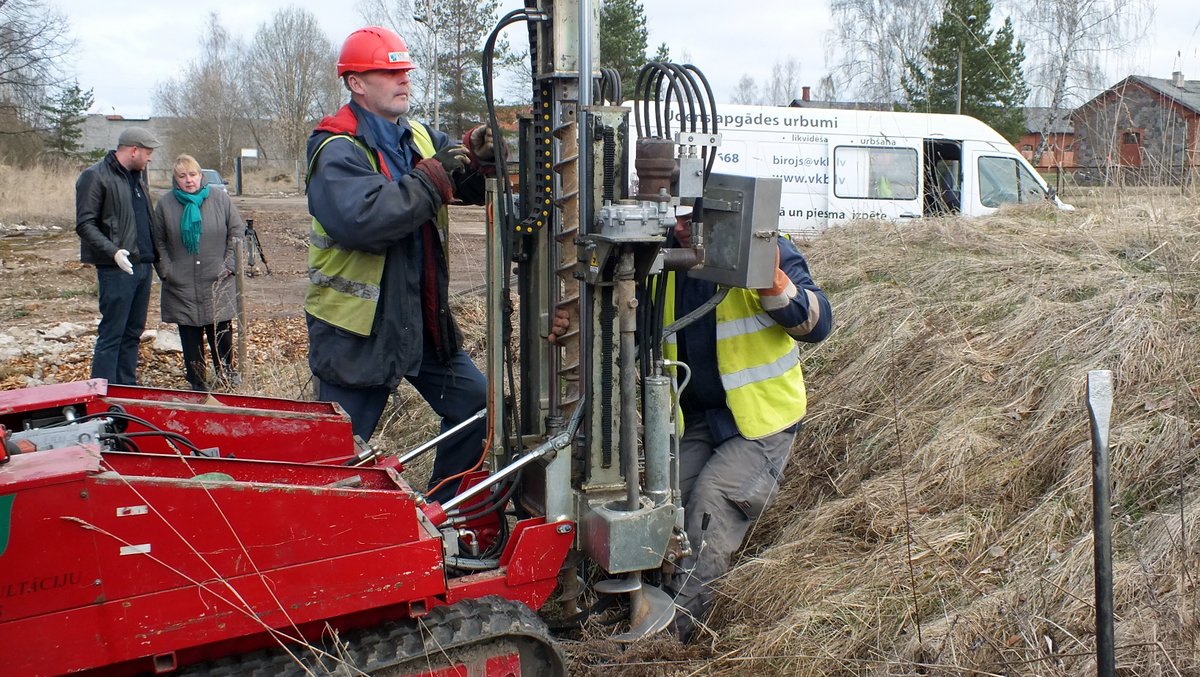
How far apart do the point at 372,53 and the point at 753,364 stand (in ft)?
6.27

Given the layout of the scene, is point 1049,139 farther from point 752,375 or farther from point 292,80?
point 292,80

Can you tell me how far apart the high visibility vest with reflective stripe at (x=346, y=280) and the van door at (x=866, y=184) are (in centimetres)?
1037

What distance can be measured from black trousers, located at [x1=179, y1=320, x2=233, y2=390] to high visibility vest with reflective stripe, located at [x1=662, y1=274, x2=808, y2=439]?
458 cm

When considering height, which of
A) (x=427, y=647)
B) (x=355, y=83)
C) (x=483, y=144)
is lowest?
(x=427, y=647)

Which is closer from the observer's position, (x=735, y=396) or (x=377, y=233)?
(x=377, y=233)

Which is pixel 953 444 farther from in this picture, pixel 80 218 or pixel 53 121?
pixel 53 121

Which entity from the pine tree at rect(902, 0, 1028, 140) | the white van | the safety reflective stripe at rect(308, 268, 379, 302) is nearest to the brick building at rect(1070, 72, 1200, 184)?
the safety reflective stripe at rect(308, 268, 379, 302)

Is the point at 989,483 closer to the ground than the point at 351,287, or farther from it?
closer to the ground

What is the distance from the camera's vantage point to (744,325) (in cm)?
379

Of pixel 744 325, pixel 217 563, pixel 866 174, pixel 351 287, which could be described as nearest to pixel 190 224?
pixel 351 287

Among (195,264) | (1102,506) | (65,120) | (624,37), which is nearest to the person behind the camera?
(1102,506)

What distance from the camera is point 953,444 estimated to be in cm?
415

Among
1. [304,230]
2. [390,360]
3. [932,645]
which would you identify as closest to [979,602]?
[932,645]

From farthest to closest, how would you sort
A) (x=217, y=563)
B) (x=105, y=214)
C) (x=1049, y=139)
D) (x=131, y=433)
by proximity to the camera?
(x=1049, y=139)
(x=105, y=214)
(x=131, y=433)
(x=217, y=563)
